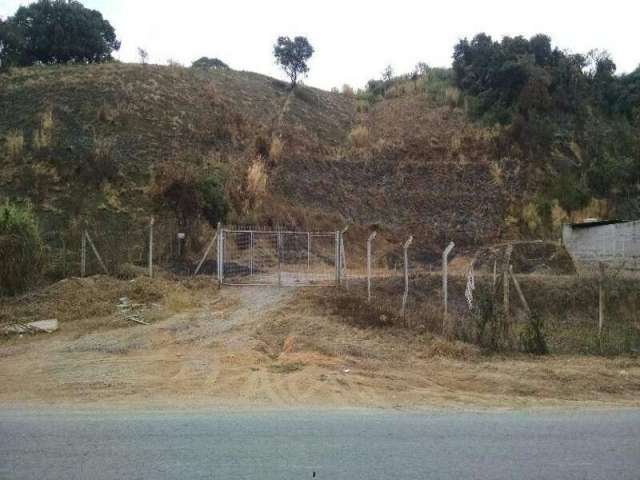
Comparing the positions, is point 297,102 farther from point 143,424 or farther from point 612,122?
point 143,424

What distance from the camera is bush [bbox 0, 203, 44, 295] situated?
16.4 meters

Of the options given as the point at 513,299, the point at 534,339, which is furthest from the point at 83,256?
the point at 534,339

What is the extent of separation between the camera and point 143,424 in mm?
7195

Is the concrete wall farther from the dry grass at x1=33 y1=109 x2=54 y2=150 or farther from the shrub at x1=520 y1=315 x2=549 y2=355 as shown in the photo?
the dry grass at x1=33 y1=109 x2=54 y2=150

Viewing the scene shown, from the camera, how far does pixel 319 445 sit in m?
6.30

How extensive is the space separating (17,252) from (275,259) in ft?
29.2

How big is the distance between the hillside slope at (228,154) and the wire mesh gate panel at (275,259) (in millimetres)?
2721

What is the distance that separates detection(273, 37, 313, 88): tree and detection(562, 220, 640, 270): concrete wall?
27.9m

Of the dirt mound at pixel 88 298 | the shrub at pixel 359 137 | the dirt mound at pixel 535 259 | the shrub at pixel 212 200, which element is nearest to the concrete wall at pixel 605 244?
the dirt mound at pixel 535 259

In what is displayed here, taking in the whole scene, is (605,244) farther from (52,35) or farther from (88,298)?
(52,35)

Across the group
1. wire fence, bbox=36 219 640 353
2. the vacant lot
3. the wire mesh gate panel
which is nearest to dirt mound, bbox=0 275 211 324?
the vacant lot

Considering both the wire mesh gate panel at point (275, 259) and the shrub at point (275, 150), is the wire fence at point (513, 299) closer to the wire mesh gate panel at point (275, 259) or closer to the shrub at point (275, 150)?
the wire mesh gate panel at point (275, 259)

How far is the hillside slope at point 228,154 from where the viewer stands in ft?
87.8

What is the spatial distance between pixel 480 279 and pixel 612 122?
2555 centimetres
